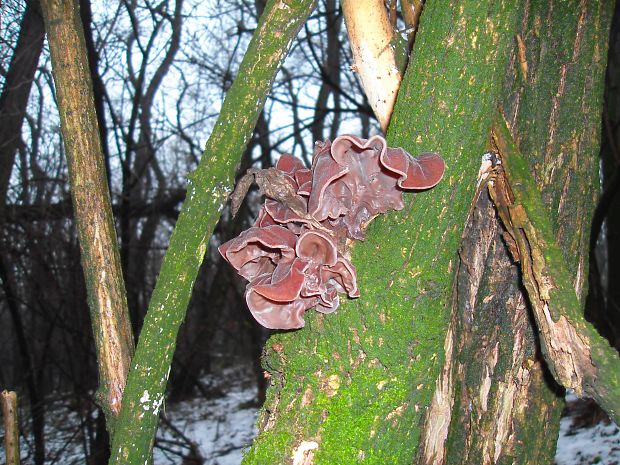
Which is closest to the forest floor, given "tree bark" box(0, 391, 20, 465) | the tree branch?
"tree bark" box(0, 391, 20, 465)

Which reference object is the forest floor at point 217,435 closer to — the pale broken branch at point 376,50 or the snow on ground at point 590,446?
the snow on ground at point 590,446

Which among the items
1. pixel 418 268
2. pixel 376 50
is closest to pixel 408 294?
pixel 418 268

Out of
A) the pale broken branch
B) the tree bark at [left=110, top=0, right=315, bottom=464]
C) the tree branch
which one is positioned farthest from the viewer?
the pale broken branch

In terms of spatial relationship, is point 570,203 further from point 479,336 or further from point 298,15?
point 298,15

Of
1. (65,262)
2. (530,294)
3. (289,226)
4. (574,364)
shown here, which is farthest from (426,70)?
(65,262)

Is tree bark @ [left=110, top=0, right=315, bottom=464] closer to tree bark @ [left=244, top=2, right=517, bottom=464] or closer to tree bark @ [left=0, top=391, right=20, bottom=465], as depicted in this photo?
tree bark @ [left=244, top=2, right=517, bottom=464]

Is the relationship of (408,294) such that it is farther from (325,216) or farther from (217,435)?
(217,435)
